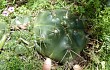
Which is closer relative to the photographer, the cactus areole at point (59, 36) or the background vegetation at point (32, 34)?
the cactus areole at point (59, 36)

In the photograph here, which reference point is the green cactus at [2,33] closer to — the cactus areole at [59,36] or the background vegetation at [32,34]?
the background vegetation at [32,34]

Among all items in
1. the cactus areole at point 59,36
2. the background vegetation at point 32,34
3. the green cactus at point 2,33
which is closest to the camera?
the cactus areole at point 59,36

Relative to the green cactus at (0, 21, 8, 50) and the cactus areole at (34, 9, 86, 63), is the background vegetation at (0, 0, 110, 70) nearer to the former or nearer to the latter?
the green cactus at (0, 21, 8, 50)

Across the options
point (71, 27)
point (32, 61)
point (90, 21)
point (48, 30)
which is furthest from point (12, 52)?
point (90, 21)

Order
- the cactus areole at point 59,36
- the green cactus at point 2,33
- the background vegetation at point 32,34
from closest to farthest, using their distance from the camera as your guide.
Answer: the cactus areole at point 59,36 < the background vegetation at point 32,34 < the green cactus at point 2,33

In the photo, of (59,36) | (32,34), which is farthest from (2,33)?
(59,36)

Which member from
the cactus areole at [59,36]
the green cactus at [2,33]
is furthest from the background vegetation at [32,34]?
the cactus areole at [59,36]
